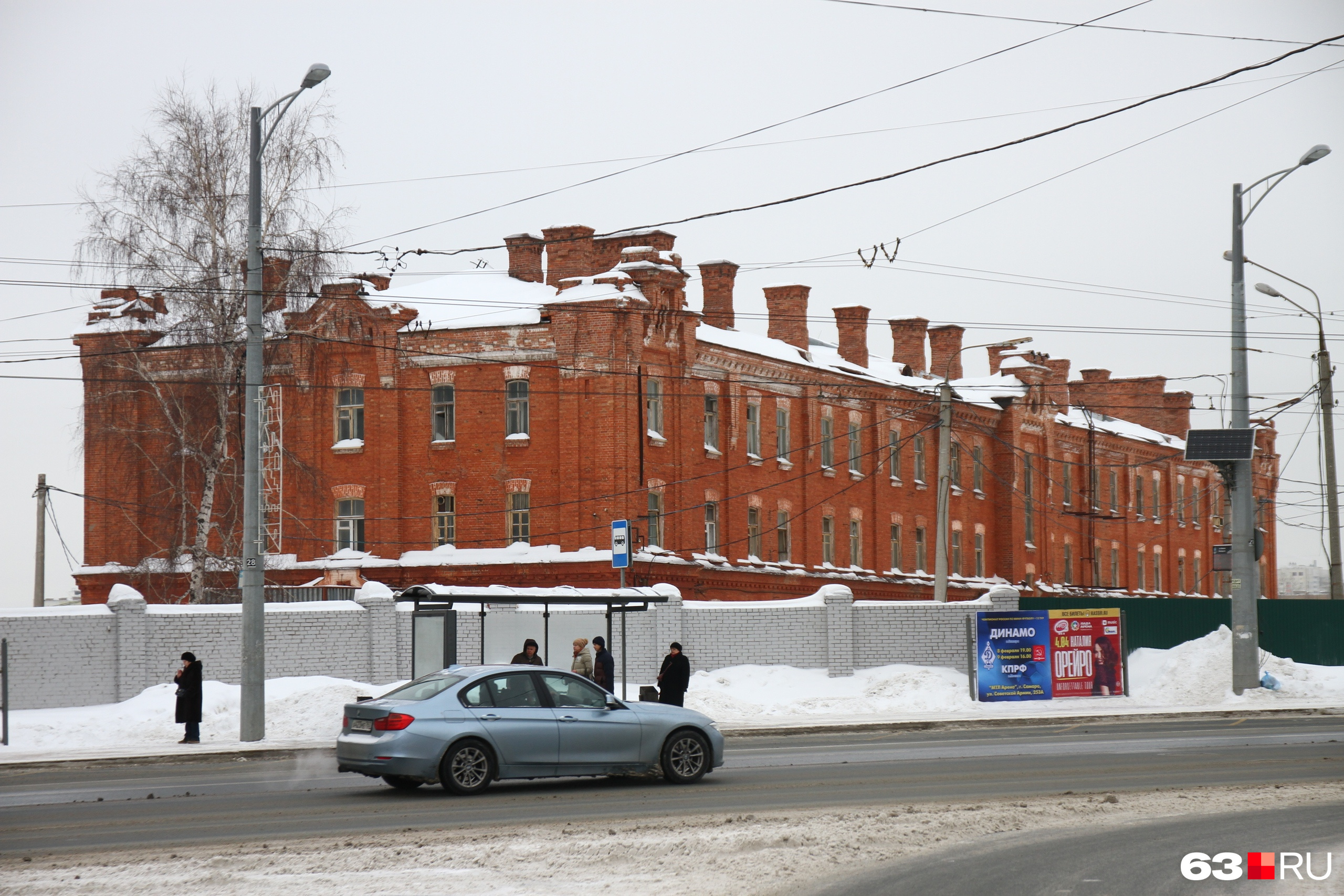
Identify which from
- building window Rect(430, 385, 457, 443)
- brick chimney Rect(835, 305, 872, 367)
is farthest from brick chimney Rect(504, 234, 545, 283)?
brick chimney Rect(835, 305, 872, 367)

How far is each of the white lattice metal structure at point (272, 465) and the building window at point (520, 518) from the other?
7.11 m

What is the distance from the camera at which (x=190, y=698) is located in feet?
78.3

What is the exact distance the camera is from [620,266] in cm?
4400

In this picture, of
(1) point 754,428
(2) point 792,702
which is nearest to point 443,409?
(1) point 754,428

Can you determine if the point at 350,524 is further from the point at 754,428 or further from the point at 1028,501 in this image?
the point at 1028,501

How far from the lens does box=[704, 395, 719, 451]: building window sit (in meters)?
47.5

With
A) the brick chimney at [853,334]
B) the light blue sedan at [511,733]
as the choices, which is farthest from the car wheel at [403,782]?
the brick chimney at [853,334]

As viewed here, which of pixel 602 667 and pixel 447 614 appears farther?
pixel 447 614

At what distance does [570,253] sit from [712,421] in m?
7.01

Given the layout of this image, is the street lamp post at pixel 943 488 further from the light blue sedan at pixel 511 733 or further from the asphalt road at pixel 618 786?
the light blue sedan at pixel 511 733

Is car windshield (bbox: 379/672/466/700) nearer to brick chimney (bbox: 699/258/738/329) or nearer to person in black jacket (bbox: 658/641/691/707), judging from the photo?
person in black jacket (bbox: 658/641/691/707)

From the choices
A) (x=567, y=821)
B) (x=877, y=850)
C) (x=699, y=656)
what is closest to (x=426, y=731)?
(x=567, y=821)

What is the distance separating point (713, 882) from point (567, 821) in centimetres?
322

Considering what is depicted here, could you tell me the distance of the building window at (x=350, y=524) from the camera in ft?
147
